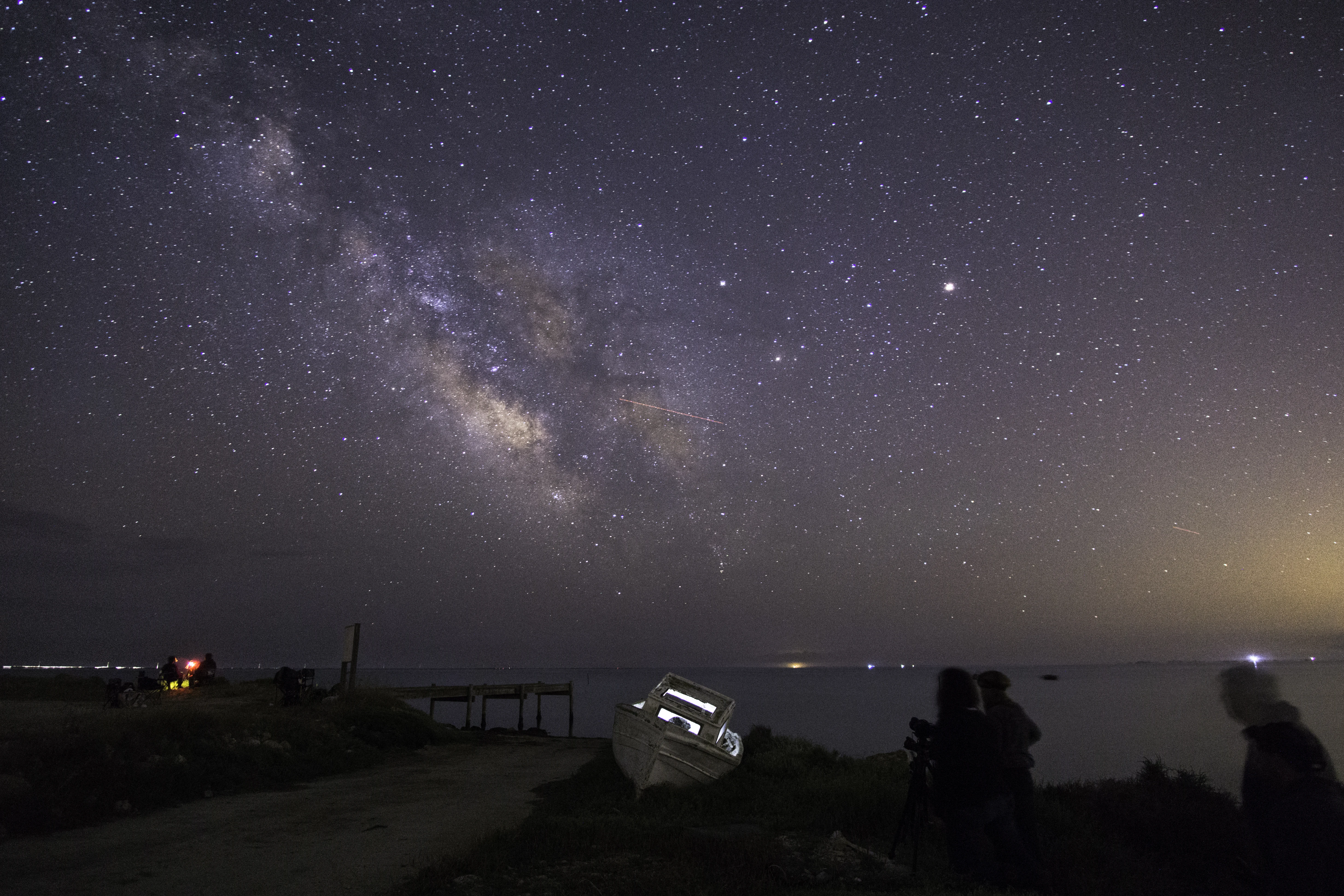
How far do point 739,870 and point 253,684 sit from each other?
32.9 meters

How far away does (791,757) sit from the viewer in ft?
50.6

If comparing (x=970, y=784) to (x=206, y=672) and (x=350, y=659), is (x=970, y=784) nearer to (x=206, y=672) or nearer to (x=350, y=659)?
(x=350, y=659)

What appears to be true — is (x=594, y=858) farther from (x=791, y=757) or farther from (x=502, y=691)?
(x=502, y=691)

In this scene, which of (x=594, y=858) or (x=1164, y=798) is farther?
(x=1164, y=798)

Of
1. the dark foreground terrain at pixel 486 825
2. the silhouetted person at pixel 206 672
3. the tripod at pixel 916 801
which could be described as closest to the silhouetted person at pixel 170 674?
the silhouetted person at pixel 206 672

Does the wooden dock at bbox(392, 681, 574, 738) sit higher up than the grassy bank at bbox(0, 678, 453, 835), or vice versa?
the grassy bank at bbox(0, 678, 453, 835)

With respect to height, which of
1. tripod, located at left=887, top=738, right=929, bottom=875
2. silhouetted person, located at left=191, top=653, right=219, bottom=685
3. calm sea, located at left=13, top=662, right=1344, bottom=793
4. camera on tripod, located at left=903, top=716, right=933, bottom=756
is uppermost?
camera on tripod, located at left=903, top=716, right=933, bottom=756

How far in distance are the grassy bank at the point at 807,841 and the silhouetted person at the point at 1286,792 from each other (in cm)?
290

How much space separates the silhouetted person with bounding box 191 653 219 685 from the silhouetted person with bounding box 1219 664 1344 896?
3873cm

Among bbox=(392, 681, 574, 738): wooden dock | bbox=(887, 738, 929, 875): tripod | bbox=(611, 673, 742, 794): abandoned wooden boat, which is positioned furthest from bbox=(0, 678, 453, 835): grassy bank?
bbox=(887, 738, 929, 875): tripod

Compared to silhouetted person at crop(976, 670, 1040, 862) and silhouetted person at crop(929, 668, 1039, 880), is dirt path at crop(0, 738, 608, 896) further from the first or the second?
silhouetted person at crop(976, 670, 1040, 862)

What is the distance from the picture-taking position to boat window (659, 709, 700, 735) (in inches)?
579

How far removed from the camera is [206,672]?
1361 inches

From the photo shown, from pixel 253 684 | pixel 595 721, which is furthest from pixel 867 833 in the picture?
pixel 595 721
